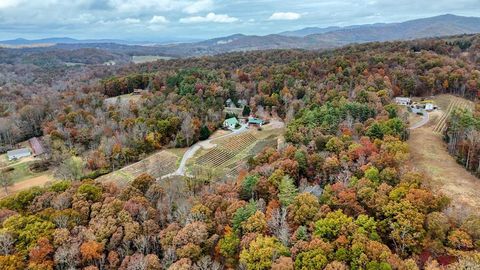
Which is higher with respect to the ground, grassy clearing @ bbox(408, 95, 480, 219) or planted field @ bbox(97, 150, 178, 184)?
grassy clearing @ bbox(408, 95, 480, 219)

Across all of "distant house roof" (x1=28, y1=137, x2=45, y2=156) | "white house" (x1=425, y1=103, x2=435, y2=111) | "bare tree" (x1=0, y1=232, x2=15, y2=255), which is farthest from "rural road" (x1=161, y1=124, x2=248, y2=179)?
"white house" (x1=425, y1=103, x2=435, y2=111)

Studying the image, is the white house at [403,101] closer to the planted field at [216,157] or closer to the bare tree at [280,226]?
the planted field at [216,157]

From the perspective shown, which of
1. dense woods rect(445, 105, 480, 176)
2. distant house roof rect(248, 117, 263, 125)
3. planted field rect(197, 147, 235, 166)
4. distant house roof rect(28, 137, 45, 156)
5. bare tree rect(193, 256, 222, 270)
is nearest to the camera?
bare tree rect(193, 256, 222, 270)

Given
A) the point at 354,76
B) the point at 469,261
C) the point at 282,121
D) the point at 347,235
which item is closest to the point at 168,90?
the point at 282,121

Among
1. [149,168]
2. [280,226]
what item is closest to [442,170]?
[280,226]

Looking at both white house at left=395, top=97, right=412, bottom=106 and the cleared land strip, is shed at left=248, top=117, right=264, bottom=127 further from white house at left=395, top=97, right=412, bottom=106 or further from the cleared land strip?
the cleared land strip

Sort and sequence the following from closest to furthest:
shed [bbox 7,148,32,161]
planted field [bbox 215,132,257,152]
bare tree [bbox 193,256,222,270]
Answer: bare tree [bbox 193,256,222,270] → shed [bbox 7,148,32,161] → planted field [bbox 215,132,257,152]

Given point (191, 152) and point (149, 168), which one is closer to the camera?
point (149, 168)

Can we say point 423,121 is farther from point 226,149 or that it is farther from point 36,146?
point 36,146

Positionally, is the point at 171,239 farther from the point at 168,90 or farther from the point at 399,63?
the point at 399,63
